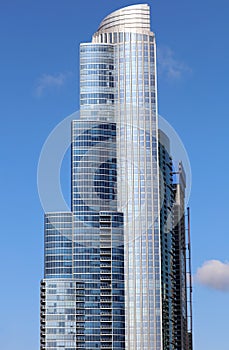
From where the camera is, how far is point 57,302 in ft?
444

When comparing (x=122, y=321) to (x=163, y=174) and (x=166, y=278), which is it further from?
(x=163, y=174)

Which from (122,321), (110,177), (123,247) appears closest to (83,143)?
(110,177)

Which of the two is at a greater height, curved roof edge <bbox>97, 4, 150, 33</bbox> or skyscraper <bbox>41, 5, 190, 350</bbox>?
curved roof edge <bbox>97, 4, 150, 33</bbox>

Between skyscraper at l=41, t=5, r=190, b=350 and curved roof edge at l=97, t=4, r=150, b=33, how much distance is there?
151mm

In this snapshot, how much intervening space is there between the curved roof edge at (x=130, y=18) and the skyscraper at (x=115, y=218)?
151mm

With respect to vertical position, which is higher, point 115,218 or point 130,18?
point 130,18

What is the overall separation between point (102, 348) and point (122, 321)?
493 cm

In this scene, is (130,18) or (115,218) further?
(130,18)

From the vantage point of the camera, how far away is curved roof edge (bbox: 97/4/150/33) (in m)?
148

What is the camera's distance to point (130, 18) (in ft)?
488

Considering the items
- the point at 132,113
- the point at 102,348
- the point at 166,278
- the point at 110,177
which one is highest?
the point at 132,113

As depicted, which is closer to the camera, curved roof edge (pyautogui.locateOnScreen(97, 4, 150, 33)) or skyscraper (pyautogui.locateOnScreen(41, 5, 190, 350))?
skyscraper (pyautogui.locateOnScreen(41, 5, 190, 350))

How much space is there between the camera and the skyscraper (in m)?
136

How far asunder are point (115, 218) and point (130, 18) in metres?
31.6
